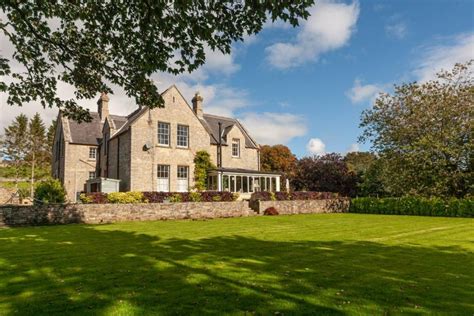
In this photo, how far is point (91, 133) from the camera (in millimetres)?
35375

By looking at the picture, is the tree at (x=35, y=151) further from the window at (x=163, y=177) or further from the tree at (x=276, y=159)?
the tree at (x=276, y=159)

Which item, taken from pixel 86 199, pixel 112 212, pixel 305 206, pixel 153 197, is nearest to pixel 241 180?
pixel 305 206

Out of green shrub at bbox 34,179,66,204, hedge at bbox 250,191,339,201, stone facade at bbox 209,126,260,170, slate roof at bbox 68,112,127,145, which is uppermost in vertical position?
slate roof at bbox 68,112,127,145

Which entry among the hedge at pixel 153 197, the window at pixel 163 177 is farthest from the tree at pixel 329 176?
the window at pixel 163 177

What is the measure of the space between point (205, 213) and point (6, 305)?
64.3ft

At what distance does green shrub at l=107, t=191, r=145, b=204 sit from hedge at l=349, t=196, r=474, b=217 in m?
19.6

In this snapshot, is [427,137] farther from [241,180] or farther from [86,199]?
[86,199]

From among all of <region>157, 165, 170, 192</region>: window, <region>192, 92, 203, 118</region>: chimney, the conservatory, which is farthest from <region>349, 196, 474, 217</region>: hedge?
<region>192, 92, 203, 118</region>: chimney

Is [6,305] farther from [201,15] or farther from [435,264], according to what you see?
[435,264]

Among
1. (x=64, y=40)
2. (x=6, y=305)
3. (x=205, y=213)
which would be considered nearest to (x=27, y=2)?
(x=64, y=40)

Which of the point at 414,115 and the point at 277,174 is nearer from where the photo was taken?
the point at 414,115

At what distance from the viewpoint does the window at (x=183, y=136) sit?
102 feet

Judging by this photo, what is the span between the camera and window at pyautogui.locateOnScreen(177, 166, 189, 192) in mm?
30484

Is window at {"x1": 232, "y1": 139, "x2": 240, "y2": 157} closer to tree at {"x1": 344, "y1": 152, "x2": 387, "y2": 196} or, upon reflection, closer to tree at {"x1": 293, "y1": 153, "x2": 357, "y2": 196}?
tree at {"x1": 293, "y1": 153, "x2": 357, "y2": 196}
